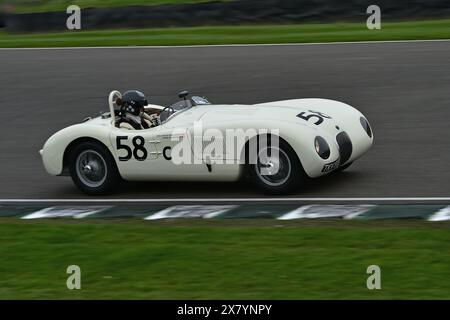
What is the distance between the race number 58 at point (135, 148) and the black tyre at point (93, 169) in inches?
7.0

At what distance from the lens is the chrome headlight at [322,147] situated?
1020 centimetres

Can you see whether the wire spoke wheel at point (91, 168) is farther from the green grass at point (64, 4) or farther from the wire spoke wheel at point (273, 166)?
the green grass at point (64, 4)

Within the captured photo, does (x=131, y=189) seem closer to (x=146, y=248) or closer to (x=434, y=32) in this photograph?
(x=146, y=248)

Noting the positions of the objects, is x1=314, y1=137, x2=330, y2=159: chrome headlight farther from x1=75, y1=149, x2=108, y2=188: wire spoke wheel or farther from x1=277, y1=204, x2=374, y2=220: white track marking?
x1=75, y1=149, x2=108, y2=188: wire spoke wheel

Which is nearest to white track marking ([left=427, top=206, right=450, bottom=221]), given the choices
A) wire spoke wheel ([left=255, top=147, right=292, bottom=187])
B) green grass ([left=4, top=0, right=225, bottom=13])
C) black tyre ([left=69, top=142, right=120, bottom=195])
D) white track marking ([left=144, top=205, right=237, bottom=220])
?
wire spoke wheel ([left=255, top=147, right=292, bottom=187])

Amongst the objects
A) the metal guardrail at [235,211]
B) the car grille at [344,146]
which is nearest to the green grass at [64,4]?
the car grille at [344,146]

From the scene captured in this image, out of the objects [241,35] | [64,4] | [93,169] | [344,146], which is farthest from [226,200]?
[64,4]

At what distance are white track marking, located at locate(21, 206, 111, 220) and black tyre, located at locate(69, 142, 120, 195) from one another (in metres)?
0.49

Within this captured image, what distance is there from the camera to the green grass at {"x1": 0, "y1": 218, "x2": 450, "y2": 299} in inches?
299

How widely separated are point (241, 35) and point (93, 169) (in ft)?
44.4

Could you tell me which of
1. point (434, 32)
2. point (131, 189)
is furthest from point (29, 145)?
point (434, 32)

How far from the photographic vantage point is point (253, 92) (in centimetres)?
1709

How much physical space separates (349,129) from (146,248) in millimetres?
3025

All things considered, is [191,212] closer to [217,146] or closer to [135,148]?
[217,146]
